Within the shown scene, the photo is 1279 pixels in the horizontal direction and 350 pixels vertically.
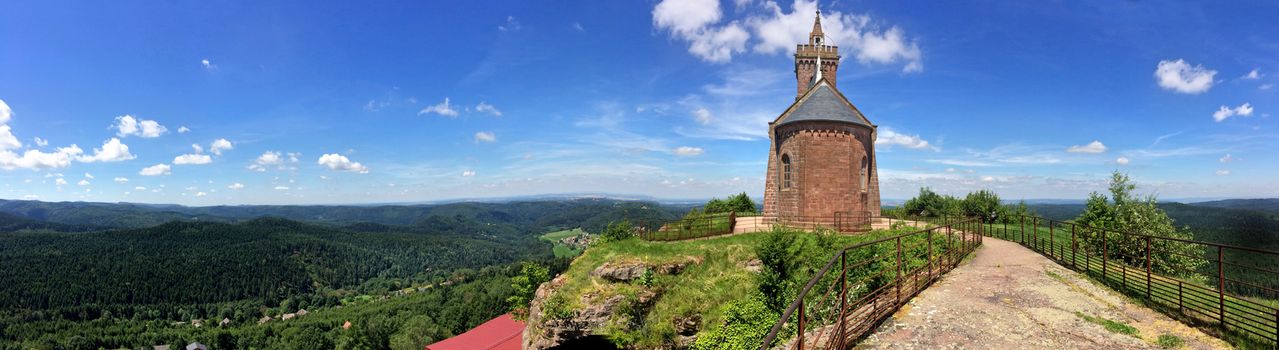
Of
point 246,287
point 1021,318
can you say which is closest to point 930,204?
point 1021,318

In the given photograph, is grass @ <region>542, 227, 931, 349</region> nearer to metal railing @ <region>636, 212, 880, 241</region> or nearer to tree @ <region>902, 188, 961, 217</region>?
metal railing @ <region>636, 212, 880, 241</region>

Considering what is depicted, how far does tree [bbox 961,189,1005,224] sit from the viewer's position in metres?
32.3

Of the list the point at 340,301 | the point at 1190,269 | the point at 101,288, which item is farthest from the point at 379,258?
the point at 1190,269

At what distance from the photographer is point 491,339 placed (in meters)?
38.9

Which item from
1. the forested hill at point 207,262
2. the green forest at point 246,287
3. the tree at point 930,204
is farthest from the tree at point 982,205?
the forested hill at point 207,262

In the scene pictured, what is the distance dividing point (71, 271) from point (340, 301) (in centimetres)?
7140

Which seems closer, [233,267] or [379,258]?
[233,267]

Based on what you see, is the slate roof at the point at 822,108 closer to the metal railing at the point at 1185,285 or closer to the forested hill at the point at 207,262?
the metal railing at the point at 1185,285

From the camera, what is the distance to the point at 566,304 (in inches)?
655

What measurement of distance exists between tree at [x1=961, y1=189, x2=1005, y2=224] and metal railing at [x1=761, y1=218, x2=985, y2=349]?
17.3m

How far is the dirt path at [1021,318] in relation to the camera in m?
6.72

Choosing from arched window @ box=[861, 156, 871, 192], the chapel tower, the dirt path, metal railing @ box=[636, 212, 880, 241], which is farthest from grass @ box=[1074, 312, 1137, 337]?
arched window @ box=[861, 156, 871, 192]

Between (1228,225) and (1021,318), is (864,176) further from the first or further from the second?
(1228,225)

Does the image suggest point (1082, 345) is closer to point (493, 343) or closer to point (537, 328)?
point (537, 328)
